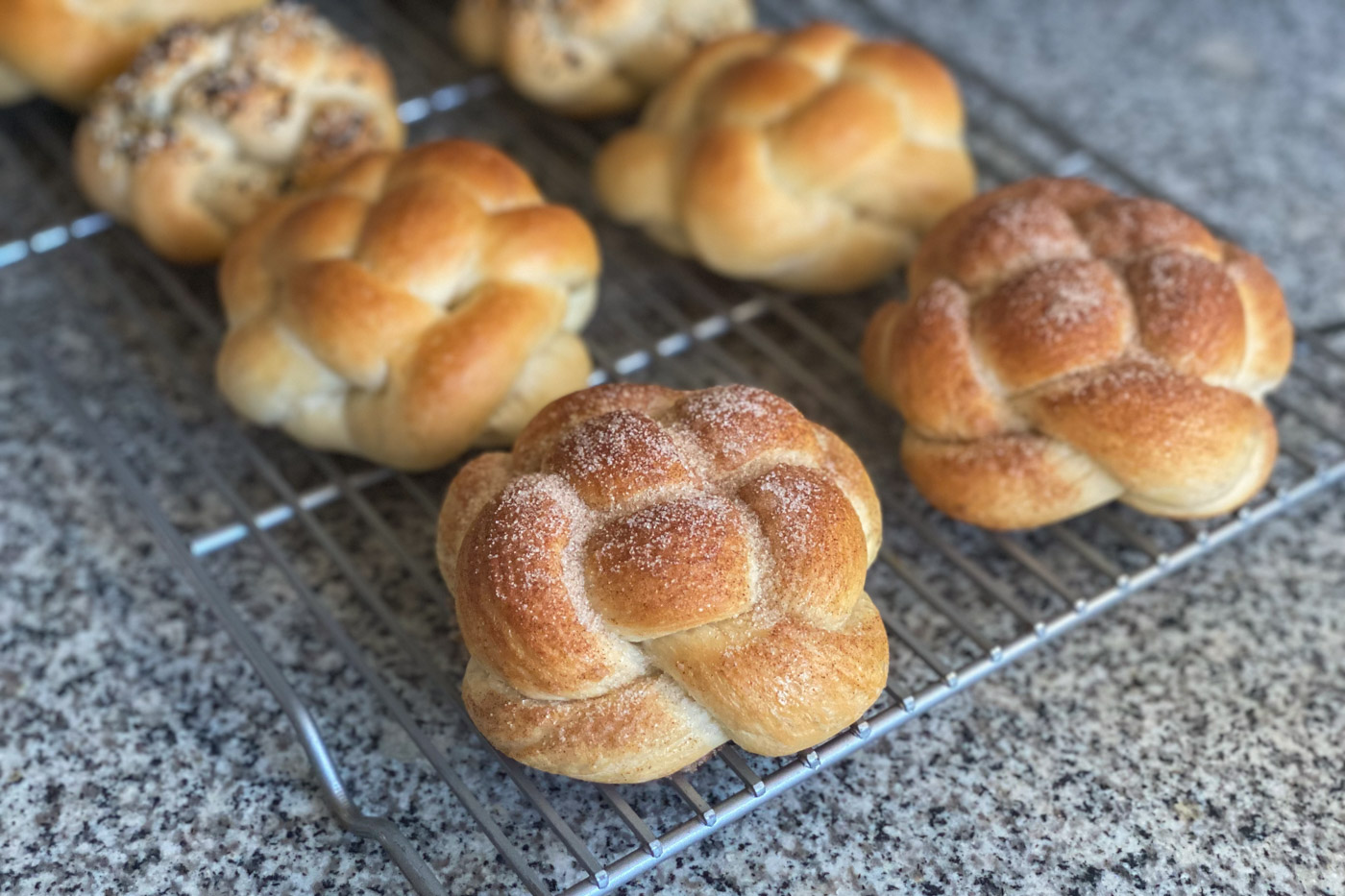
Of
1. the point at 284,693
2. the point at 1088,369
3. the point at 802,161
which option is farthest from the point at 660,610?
the point at 802,161

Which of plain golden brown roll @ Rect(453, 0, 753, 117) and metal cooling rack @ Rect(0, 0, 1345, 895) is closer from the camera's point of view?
metal cooling rack @ Rect(0, 0, 1345, 895)

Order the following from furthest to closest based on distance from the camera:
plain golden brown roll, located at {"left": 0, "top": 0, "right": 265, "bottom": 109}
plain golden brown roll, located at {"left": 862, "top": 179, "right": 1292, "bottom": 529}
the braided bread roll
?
plain golden brown roll, located at {"left": 0, "top": 0, "right": 265, "bottom": 109}, plain golden brown roll, located at {"left": 862, "top": 179, "right": 1292, "bottom": 529}, the braided bread roll

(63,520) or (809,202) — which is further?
(809,202)

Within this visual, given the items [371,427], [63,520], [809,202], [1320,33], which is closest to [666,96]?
[809,202]

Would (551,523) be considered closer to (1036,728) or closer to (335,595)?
(335,595)

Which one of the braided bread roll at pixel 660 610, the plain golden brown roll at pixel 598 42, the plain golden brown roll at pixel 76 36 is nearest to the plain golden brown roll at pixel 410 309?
the braided bread roll at pixel 660 610

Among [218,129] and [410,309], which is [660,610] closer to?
[410,309]

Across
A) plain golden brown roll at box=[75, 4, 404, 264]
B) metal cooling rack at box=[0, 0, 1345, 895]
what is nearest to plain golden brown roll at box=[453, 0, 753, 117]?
metal cooling rack at box=[0, 0, 1345, 895]

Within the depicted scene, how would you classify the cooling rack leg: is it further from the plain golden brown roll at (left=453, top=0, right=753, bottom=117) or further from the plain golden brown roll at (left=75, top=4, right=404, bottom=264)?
the plain golden brown roll at (left=453, top=0, right=753, bottom=117)
